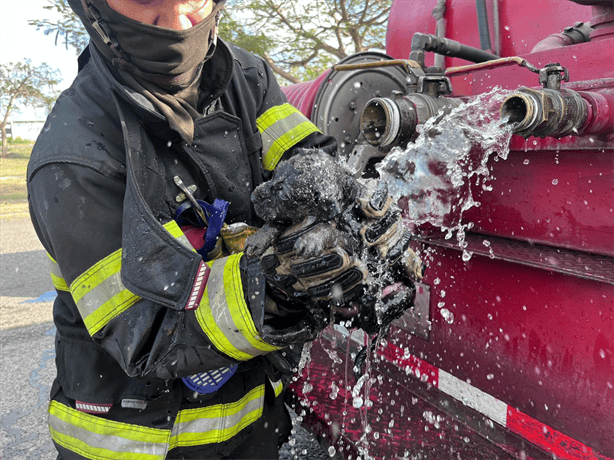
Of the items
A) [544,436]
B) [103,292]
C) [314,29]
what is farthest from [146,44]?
[314,29]

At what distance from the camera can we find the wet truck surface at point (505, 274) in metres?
1.32

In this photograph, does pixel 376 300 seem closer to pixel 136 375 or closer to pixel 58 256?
pixel 136 375

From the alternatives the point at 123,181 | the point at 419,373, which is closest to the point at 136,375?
the point at 123,181

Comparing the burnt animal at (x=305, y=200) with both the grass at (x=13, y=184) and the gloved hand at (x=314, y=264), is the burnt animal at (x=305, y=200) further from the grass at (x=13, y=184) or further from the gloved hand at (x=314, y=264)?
the grass at (x=13, y=184)

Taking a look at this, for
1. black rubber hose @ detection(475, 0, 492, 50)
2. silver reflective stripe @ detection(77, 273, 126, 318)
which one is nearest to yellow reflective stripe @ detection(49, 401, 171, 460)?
silver reflective stripe @ detection(77, 273, 126, 318)

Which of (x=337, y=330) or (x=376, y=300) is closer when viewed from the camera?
(x=376, y=300)

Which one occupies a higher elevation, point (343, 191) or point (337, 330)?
point (343, 191)

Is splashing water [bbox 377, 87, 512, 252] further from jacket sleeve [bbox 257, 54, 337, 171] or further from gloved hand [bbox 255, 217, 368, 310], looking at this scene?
gloved hand [bbox 255, 217, 368, 310]

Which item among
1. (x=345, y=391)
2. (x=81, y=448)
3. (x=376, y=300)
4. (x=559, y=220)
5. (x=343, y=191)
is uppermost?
(x=343, y=191)

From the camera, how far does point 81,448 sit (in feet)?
4.95

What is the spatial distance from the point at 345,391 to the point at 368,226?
1.01 meters

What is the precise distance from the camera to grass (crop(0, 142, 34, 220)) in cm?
1116

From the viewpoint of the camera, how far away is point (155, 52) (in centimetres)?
142

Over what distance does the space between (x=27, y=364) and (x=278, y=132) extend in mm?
2733
